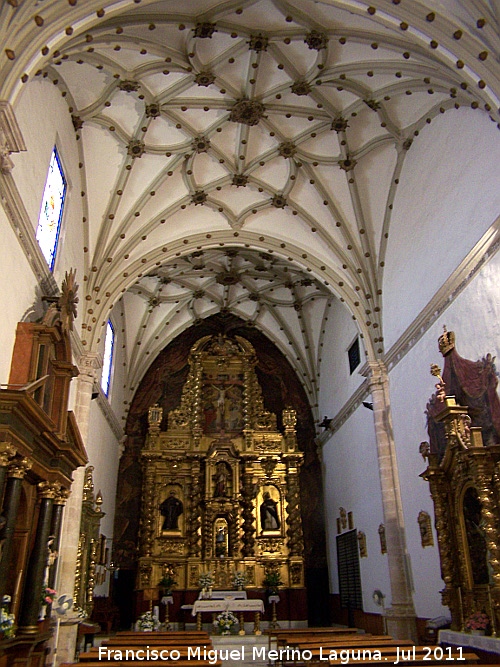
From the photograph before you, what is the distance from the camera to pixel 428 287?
12094 mm

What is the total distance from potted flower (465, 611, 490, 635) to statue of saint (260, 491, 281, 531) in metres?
11.0

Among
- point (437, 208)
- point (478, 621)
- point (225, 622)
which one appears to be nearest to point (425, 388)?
point (437, 208)

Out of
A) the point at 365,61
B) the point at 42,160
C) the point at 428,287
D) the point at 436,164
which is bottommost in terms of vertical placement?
the point at 428,287

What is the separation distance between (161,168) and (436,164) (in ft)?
21.7

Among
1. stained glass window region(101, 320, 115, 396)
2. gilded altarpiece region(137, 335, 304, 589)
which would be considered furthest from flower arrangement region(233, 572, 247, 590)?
stained glass window region(101, 320, 115, 396)

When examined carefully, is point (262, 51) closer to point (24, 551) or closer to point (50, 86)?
point (50, 86)

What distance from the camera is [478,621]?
8836 mm

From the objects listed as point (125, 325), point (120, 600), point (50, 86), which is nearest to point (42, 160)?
point (50, 86)

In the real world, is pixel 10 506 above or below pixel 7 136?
below

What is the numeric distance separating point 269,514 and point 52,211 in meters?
12.7

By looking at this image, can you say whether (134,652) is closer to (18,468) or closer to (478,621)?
(18,468)

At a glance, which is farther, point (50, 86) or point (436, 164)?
point (436, 164)

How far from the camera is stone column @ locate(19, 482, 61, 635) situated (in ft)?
27.9

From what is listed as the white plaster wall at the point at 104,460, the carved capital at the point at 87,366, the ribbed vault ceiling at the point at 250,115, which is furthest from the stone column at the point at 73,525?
the white plaster wall at the point at 104,460
